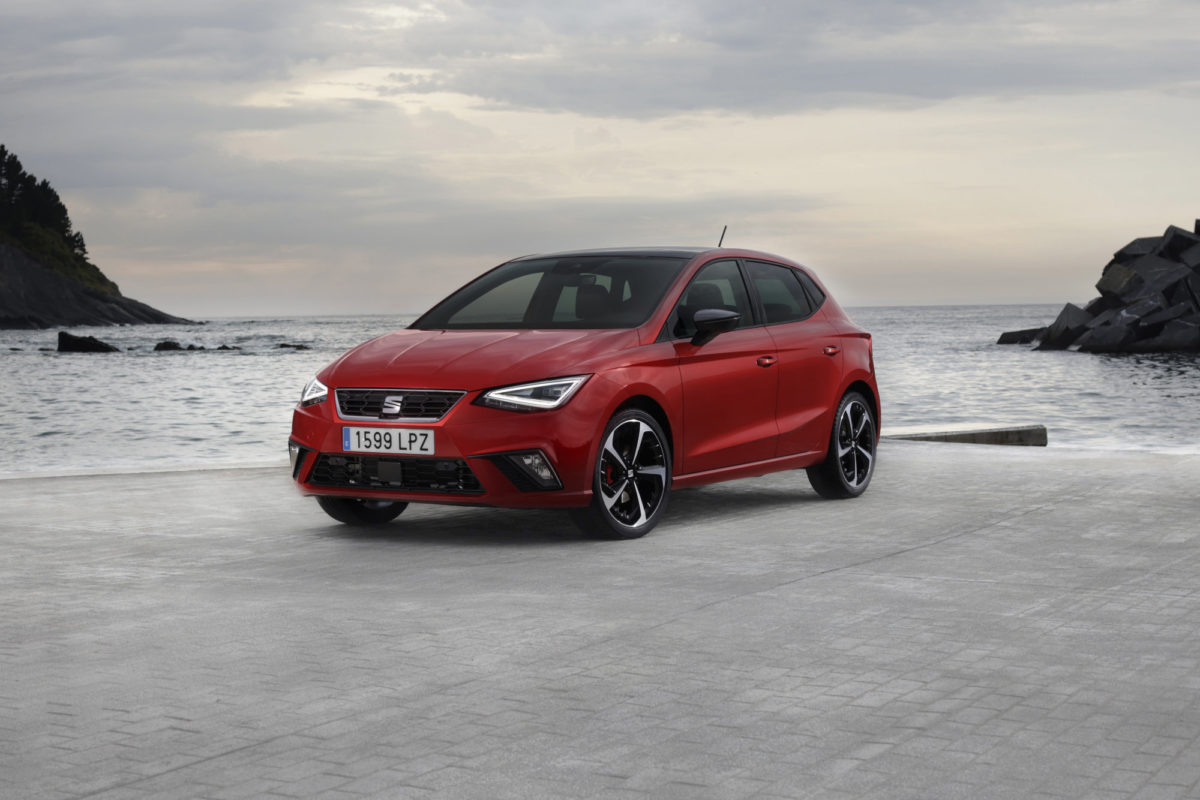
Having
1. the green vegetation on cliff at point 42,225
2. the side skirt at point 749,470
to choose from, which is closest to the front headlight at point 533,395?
the side skirt at point 749,470

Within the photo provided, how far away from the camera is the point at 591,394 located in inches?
317

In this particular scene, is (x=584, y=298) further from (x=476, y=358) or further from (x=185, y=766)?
(x=185, y=766)

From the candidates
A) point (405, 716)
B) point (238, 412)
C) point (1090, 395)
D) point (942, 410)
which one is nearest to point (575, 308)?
point (405, 716)

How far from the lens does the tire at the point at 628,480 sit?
821 centimetres

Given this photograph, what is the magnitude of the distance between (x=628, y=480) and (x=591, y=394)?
651 millimetres

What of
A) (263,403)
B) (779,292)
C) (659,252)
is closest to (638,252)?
(659,252)

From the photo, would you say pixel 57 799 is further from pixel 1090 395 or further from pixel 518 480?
pixel 1090 395

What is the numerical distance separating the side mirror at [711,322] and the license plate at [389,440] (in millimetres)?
1810

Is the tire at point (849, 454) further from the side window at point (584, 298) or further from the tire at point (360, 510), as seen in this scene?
the tire at point (360, 510)

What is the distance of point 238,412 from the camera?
30062 millimetres

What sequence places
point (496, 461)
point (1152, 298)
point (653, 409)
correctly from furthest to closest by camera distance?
1. point (1152, 298)
2. point (653, 409)
3. point (496, 461)

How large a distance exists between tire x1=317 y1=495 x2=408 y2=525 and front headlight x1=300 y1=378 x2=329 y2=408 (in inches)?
25.0

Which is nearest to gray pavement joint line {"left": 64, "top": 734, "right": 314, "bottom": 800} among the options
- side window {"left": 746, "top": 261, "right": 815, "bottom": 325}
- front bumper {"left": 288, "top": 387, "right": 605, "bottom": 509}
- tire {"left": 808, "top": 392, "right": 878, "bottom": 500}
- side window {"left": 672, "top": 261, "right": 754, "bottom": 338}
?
Result: front bumper {"left": 288, "top": 387, "right": 605, "bottom": 509}

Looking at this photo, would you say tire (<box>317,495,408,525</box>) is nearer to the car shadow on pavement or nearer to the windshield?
the car shadow on pavement
